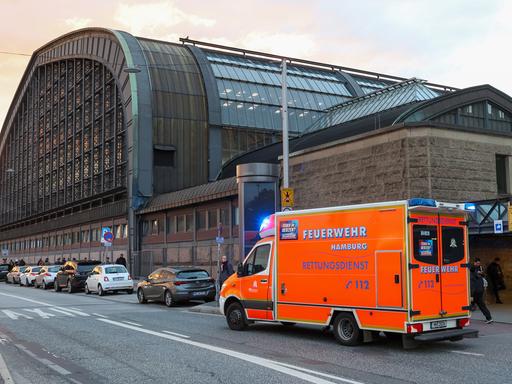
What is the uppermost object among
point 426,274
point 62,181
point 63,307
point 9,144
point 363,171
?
point 9,144

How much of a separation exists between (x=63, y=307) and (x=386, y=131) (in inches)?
540

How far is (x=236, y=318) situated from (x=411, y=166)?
31.6 ft

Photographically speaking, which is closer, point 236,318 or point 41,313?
point 236,318

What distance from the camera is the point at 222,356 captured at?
1054 cm

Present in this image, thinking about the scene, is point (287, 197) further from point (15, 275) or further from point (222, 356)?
point (15, 275)

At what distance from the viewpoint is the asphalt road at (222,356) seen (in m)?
8.80

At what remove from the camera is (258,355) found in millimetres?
10750

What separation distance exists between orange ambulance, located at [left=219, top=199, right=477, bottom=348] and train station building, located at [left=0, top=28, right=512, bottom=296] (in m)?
7.51

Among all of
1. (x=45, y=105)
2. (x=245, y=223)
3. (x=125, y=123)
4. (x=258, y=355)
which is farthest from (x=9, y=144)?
(x=258, y=355)

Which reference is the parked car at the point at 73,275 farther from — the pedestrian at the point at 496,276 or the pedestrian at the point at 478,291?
the pedestrian at the point at 478,291

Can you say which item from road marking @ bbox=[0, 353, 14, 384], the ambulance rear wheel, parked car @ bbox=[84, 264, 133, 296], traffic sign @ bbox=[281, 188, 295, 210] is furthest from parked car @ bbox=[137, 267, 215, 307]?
road marking @ bbox=[0, 353, 14, 384]

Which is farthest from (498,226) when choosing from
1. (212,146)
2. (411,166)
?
(212,146)

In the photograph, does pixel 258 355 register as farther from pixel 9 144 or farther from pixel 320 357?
pixel 9 144

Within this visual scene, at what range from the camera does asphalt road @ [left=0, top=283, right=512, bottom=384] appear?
28.9ft
